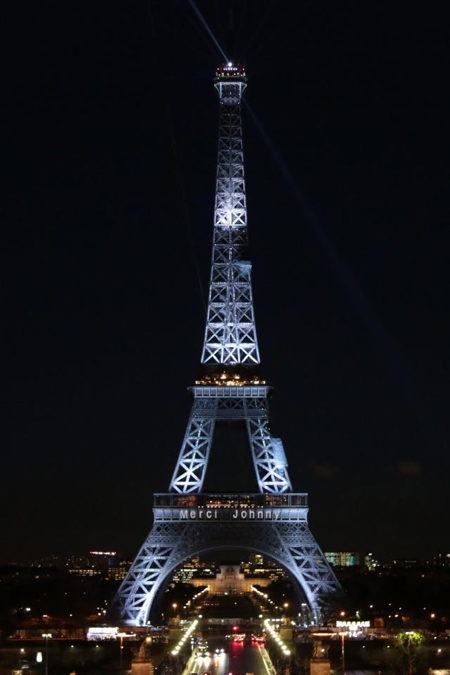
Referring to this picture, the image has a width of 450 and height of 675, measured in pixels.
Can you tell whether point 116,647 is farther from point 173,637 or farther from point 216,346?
point 216,346

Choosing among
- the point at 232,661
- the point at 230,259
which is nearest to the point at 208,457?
the point at 230,259

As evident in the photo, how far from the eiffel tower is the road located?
7.04 metres

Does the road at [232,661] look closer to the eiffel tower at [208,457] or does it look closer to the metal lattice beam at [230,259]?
the eiffel tower at [208,457]

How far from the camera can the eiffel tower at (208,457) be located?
108m

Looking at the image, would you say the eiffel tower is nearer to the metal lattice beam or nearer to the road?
the metal lattice beam

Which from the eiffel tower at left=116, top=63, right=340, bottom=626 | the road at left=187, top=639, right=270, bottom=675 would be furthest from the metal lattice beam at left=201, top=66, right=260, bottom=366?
the road at left=187, top=639, right=270, bottom=675

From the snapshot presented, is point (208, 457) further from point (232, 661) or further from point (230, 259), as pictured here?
point (232, 661)

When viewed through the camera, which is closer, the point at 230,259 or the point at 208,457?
the point at 208,457

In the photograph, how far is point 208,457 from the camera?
110 m

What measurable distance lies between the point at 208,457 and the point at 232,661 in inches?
1009

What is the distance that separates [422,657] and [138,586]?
106 feet

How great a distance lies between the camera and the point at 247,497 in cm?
10875

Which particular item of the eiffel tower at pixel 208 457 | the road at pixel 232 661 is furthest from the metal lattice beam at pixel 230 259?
Answer: the road at pixel 232 661

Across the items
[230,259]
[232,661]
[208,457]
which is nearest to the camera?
[232,661]
